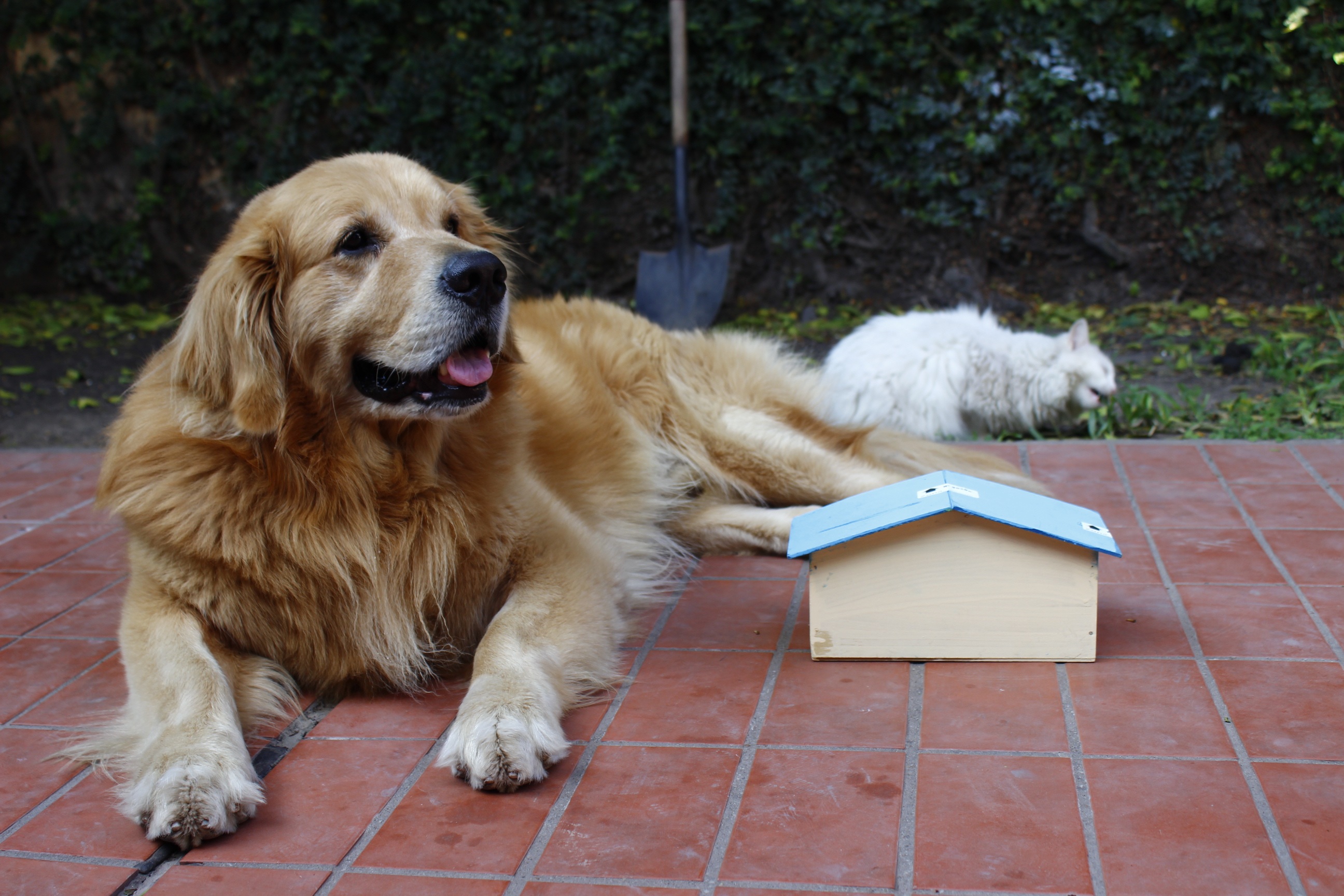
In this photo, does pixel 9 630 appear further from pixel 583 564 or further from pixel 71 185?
pixel 71 185

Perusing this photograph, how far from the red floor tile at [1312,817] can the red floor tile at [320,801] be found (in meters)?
1.68

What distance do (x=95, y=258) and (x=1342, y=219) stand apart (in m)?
8.68

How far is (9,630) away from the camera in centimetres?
312

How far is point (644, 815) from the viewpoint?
2080 mm

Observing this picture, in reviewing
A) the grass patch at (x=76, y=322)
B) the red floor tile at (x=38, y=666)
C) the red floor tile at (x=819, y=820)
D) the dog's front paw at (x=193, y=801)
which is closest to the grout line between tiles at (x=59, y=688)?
the red floor tile at (x=38, y=666)

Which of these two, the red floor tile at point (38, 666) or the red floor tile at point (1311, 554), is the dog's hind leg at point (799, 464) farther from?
the red floor tile at point (38, 666)

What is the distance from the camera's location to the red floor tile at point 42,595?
3.17 metres

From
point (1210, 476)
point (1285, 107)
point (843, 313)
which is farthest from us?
point (843, 313)

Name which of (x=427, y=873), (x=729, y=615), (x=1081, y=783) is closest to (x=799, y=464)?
(x=729, y=615)

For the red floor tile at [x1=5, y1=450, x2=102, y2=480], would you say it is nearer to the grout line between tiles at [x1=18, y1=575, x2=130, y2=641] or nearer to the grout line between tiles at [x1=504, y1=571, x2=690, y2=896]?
the grout line between tiles at [x1=18, y1=575, x2=130, y2=641]

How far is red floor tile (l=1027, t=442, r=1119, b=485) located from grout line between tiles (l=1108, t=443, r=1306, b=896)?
379mm

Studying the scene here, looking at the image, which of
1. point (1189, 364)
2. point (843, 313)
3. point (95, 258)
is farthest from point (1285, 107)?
point (95, 258)

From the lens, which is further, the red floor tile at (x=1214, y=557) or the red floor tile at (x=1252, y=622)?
the red floor tile at (x=1214, y=557)

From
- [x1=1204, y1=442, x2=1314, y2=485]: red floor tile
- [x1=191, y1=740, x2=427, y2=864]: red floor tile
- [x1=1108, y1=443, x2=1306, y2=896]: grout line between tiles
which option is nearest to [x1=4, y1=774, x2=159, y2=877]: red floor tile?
[x1=191, y1=740, x2=427, y2=864]: red floor tile
